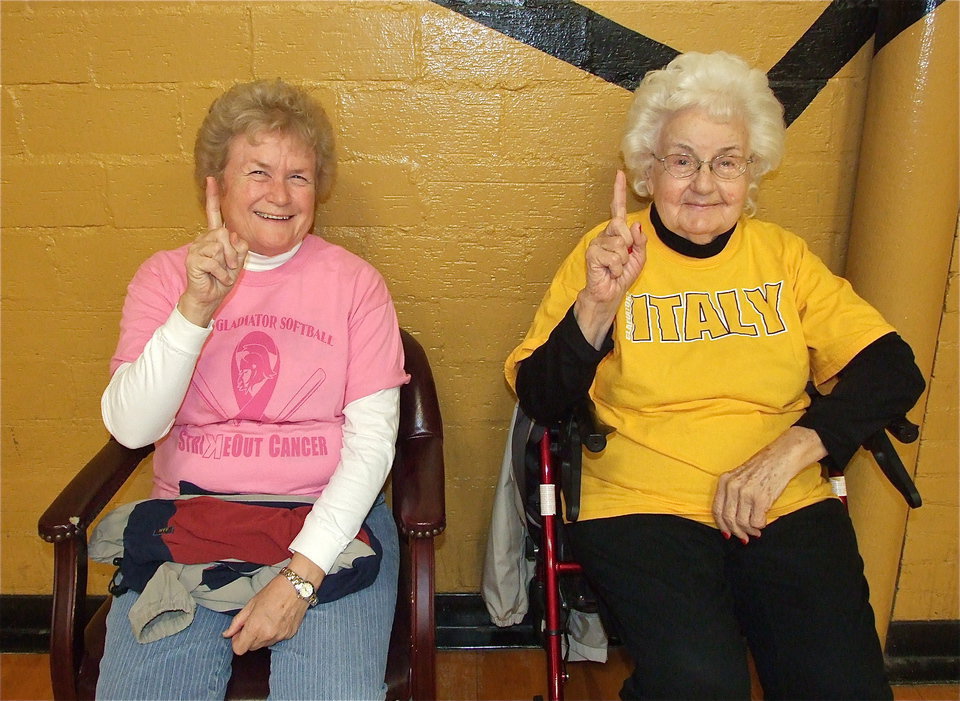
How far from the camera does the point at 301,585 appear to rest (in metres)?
1.59

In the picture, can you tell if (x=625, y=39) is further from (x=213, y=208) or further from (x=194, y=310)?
(x=194, y=310)

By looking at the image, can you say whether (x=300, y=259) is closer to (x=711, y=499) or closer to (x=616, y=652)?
(x=711, y=499)

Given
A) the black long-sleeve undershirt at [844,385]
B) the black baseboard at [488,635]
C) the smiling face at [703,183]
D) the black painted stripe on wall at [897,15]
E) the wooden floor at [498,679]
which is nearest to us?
the black long-sleeve undershirt at [844,385]

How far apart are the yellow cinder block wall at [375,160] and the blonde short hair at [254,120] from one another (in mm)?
300

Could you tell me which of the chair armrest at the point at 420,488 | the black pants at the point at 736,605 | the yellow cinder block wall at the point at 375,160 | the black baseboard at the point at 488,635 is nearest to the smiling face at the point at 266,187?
the yellow cinder block wall at the point at 375,160

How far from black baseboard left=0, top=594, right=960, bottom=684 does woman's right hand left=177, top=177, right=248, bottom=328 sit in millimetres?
1335

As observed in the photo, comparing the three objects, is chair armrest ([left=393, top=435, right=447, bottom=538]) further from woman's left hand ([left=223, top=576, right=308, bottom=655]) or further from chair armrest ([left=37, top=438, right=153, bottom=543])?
chair armrest ([left=37, top=438, right=153, bottom=543])

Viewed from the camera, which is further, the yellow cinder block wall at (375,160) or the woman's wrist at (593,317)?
the yellow cinder block wall at (375,160)

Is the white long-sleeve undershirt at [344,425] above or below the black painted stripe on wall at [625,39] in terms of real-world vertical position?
below

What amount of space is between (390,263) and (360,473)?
73 cm

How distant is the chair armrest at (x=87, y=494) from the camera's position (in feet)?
5.07

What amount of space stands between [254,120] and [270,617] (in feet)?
3.44

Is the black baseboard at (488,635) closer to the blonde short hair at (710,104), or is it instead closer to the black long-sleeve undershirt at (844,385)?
the black long-sleeve undershirt at (844,385)

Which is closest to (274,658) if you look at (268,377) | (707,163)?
(268,377)
